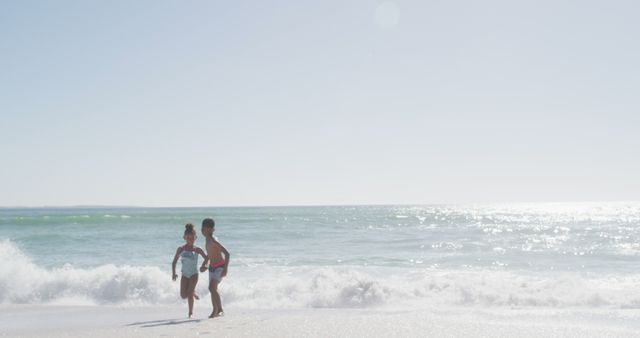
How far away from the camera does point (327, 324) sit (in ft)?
23.4

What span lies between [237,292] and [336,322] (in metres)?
4.17

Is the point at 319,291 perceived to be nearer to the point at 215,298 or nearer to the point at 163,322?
the point at 215,298

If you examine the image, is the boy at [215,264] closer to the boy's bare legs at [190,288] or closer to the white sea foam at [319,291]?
the boy's bare legs at [190,288]

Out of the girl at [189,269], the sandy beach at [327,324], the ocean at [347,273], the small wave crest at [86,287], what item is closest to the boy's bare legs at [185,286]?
the girl at [189,269]

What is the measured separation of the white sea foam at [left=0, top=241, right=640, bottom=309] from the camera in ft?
33.8

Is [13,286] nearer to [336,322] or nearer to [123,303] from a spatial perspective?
[123,303]

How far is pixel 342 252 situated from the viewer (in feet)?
71.2

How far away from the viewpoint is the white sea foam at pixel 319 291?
33.8 ft

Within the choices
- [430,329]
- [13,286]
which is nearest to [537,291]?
[430,329]

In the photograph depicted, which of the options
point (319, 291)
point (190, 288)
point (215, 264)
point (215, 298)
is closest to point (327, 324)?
point (215, 298)

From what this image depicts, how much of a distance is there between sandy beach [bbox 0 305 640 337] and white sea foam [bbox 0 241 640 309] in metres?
1.72

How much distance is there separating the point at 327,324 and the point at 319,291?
3.84m

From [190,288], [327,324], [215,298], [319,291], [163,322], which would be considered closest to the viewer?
[327,324]

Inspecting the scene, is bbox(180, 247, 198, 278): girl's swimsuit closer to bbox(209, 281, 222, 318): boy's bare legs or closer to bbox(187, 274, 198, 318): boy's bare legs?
bbox(187, 274, 198, 318): boy's bare legs
